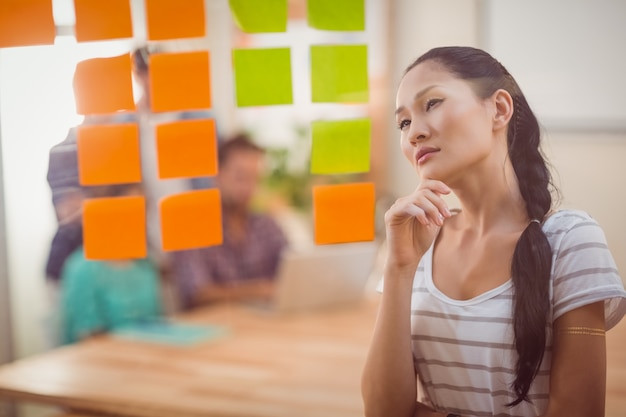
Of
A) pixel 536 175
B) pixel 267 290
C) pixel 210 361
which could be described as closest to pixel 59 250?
pixel 210 361

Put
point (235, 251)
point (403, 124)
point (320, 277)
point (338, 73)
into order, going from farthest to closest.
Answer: point (235, 251)
point (320, 277)
point (338, 73)
point (403, 124)

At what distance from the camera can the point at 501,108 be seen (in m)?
0.96

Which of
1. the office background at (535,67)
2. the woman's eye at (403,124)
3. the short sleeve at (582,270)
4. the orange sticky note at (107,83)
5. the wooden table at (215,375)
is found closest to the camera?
the short sleeve at (582,270)

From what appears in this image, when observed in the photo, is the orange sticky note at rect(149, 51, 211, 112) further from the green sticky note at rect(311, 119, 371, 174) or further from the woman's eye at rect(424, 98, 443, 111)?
the woman's eye at rect(424, 98, 443, 111)

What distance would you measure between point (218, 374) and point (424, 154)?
1.06m

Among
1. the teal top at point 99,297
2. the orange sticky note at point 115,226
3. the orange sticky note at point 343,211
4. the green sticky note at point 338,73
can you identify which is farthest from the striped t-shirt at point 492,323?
the teal top at point 99,297

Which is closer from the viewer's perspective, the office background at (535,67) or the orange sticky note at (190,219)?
the office background at (535,67)

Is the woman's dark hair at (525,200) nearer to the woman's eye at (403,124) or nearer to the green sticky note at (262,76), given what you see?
the woman's eye at (403,124)

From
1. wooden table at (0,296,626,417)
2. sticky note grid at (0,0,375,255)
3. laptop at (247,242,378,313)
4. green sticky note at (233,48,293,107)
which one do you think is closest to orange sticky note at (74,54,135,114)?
sticky note grid at (0,0,375,255)

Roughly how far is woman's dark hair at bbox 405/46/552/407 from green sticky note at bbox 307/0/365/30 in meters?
0.30

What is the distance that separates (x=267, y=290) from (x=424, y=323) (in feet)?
4.77

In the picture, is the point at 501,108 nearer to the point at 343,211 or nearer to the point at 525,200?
the point at 525,200

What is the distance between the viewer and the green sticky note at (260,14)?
50.8 inches

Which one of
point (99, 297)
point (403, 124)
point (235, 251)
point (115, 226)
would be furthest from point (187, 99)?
point (235, 251)
